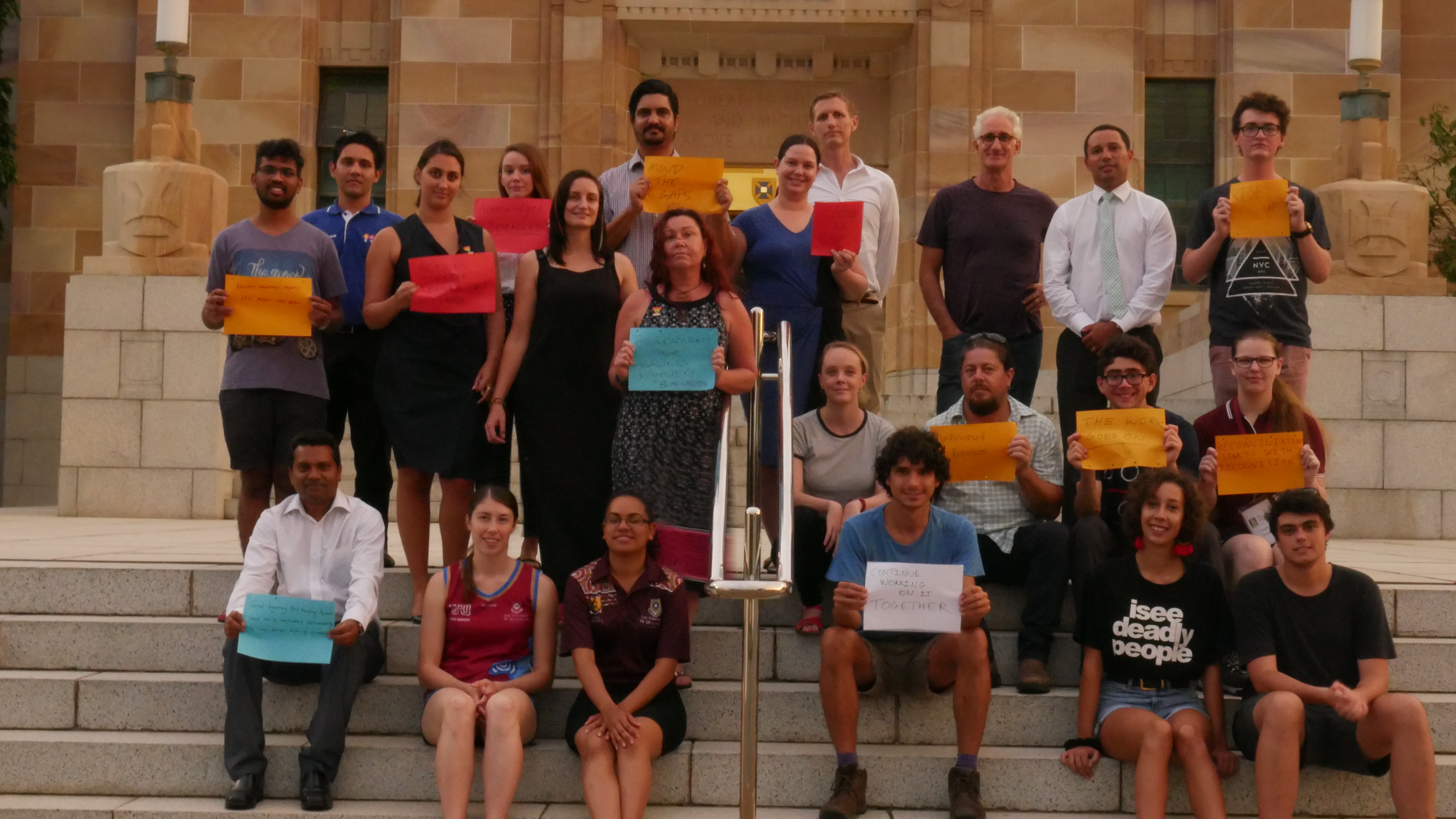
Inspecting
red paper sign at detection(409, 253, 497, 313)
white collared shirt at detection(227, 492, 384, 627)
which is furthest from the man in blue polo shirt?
white collared shirt at detection(227, 492, 384, 627)

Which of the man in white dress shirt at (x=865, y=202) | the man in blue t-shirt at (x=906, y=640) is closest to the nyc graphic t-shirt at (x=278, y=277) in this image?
the man in white dress shirt at (x=865, y=202)

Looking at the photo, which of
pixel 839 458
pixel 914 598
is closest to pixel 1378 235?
pixel 839 458

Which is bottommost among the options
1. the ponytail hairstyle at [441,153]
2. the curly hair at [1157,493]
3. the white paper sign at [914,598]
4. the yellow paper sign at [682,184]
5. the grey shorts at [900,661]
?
the grey shorts at [900,661]

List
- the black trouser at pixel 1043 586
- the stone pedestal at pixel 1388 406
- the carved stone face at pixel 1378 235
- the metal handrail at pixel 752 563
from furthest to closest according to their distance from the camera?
the carved stone face at pixel 1378 235, the stone pedestal at pixel 1388 406, the black trouser at pixel 1043 586, the metal handrail at pixel 752 563

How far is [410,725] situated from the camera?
18.3 feet

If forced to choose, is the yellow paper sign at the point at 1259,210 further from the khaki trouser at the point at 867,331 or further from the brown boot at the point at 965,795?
the brown boot at the point at 965,795

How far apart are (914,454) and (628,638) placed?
123cm

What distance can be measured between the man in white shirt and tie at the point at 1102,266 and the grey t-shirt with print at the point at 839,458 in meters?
0.99

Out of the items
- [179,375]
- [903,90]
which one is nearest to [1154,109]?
[903,90]

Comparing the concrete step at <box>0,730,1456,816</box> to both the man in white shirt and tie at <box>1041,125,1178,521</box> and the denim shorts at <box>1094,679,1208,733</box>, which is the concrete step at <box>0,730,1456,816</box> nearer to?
the denim shorts at <box>1094,679,1208,733</box>

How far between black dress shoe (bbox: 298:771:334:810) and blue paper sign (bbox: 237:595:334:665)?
40 cm

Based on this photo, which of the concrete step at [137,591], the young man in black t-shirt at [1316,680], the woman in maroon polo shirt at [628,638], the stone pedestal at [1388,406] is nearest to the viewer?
the young man in black t-shirt at [1316,680]

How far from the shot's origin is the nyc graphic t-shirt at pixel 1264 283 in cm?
637

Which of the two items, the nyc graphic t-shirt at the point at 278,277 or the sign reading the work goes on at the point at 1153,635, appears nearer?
the sign reading the work goes on at the point at 1153,635
